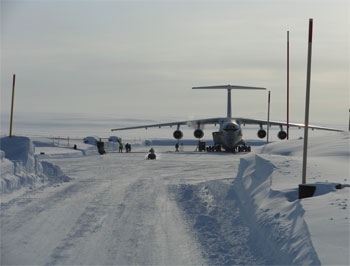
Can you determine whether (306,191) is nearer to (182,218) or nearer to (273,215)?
(273,215)

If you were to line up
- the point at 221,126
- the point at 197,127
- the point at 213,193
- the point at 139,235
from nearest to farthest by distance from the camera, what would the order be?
the point at 139,235
the point at 213,193
the point at 221,126
the point at 197,127

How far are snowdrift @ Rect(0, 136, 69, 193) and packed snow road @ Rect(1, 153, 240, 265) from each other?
69 cm

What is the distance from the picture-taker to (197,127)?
53844 mm

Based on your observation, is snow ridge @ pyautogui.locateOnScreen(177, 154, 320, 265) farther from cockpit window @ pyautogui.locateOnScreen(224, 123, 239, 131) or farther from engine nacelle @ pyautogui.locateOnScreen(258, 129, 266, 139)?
engine nacelle @ pyautogui.locateOnScreen(258, 129, 266, 139)

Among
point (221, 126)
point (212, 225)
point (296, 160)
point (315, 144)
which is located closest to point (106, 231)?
point (212, 225)

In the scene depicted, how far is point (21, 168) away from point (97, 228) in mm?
7896

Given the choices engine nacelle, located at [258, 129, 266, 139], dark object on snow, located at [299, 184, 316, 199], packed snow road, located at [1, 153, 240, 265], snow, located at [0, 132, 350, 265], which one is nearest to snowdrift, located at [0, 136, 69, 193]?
snow, located at [0, 132, 350, 265]

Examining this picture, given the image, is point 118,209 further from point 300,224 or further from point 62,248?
point 300,224

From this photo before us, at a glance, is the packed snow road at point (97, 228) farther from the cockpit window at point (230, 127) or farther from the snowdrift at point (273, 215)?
the cockpit window at point (230, 127)

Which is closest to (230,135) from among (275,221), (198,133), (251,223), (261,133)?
(198,133)

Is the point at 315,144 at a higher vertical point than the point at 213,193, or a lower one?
higher

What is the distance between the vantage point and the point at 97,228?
9.91 metres

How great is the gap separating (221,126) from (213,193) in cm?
3290

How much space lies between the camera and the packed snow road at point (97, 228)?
308 inches
